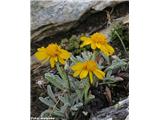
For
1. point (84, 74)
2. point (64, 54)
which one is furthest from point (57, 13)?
point (84, 74)

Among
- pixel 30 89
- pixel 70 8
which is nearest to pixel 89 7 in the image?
pixel 70 8

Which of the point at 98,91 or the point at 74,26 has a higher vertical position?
the point at 74,26

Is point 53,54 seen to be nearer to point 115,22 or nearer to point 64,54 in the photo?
point 64,54

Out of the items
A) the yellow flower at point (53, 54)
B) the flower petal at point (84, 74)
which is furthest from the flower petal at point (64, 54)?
the flower petal at point (84, 74)

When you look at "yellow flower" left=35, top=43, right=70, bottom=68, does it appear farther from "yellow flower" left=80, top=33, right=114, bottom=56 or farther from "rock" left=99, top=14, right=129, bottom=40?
"rock" left=99, top=14, right=129, bottom=40

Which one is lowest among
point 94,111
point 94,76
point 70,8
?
point 94,111

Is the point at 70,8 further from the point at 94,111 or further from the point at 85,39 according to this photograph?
the point at 94,111

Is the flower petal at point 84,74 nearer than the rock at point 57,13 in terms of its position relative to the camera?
Yes

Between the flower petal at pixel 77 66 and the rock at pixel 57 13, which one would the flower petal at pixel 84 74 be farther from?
the rock at pixel 57 13
